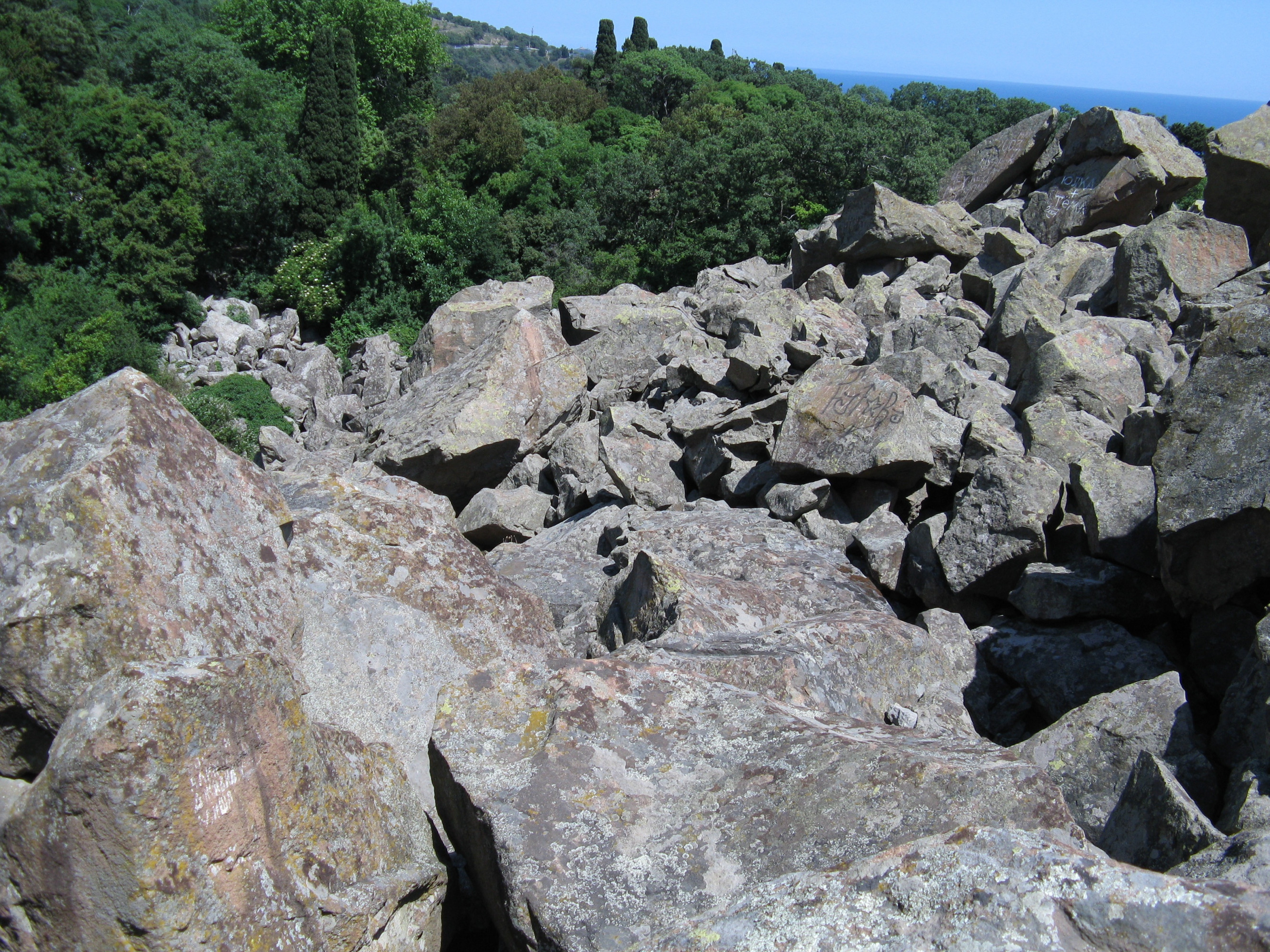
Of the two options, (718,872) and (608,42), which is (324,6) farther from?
(718,872)

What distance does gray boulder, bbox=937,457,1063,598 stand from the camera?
17.7 ft

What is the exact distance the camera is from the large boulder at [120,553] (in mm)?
2834

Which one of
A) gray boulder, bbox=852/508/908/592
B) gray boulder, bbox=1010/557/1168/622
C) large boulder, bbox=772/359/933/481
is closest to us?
gray boulder, bbox=1010/557/1168/622

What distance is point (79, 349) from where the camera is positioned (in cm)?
2409

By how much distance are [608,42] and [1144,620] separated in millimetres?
53383

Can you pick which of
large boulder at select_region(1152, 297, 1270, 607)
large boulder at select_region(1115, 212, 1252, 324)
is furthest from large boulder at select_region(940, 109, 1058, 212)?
large boulder at select_region(1152, 297, 1270, 607)

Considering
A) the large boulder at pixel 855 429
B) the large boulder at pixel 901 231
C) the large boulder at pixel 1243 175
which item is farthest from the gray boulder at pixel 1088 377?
the large boulder at pixel 901 231

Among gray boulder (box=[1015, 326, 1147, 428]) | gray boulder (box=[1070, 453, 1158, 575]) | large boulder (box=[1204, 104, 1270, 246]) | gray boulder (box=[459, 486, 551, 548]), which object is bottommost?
gray boulder (box=[459, 486, 551, 548])

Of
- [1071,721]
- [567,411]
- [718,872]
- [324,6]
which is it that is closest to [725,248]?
[567,411]

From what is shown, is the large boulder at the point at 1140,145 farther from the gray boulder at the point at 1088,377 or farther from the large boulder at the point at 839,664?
the large boulder at the point at 839,664

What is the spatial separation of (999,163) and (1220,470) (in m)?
12.6

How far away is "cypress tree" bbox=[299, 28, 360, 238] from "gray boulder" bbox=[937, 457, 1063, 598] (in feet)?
98.1

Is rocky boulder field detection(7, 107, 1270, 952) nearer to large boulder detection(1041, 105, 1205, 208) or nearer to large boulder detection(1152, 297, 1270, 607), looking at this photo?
large boulder detection(1152, 297, 1270, 607)

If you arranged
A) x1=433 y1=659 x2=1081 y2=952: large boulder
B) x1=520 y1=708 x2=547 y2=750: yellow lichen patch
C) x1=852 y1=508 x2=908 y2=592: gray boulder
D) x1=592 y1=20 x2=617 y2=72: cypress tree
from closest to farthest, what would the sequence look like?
1. x1=433 y1=659 x2=1081 y2=952: large boulder
2. x1=520 y1=708 x2=547 y2=750: yellow lichen patch
3. x1=852 y1=508 x2=908 y2=592: gray boulder
4. x1=592 y1=20 x2=617 y2=72: cypress tree
